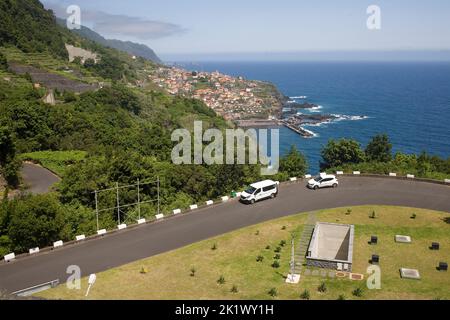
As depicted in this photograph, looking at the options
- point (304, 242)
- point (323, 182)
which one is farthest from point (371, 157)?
point (304, 242)

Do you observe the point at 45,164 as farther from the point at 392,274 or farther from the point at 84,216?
the point at 392,274

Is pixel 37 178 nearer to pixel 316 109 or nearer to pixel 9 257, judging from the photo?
pixel 9 257

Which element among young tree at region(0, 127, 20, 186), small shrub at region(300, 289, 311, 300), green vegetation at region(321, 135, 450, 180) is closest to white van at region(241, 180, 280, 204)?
green vegetation at region(321, 135, 450, 180)

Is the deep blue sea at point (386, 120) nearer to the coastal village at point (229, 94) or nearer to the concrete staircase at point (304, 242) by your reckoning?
the coastal village at point (229, 94)

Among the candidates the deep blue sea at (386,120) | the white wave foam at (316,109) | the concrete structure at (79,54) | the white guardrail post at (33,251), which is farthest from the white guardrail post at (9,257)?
the white wave foam at (316,109)

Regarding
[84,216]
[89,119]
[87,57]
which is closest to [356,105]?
[87,57]
